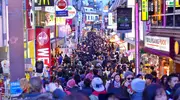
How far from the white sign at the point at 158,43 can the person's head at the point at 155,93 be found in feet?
33.8

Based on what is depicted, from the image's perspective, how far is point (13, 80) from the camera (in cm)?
972

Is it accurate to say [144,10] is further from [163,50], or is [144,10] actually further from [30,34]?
[30,34]

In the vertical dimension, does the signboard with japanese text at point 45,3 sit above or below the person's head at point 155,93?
above

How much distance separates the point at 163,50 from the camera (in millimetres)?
17828

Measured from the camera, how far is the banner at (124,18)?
21.3 metres

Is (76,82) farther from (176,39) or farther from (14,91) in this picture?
(176,39)

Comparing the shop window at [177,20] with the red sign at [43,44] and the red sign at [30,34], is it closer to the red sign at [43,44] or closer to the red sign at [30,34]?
the red sign at [43,44]

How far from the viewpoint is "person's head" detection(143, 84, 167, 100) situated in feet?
20.2

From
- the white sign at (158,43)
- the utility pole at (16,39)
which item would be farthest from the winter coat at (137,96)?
the white sign at (158,43)

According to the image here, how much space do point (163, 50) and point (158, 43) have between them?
3.41 feet

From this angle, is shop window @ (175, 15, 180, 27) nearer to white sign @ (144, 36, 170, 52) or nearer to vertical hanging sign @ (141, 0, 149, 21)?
white sign @ (144, 36, 170, 52)

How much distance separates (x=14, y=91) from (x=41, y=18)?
23.4m

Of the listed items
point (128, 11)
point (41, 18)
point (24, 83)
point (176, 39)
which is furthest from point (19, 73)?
point (41, 18)

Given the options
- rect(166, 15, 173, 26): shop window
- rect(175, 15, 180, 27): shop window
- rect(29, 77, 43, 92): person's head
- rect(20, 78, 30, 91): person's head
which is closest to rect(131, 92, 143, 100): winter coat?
rect(29, 77, 43, 92): person's head
